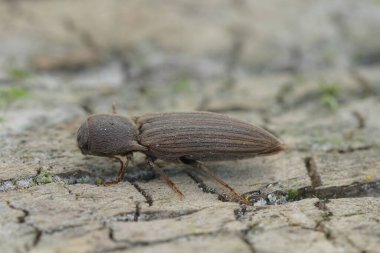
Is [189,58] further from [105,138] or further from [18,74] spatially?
[105,138]

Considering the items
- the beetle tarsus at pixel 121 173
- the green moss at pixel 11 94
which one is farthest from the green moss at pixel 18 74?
the beetle tarsus at pixel 121 173

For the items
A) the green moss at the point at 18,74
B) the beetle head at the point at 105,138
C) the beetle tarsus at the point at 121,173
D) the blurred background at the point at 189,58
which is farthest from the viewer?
the green moss at the point at 18,74

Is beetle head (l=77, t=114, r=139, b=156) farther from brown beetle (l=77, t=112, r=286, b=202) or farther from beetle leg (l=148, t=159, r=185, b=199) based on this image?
beetle leg (l=148, t=159, r=185, b=199)

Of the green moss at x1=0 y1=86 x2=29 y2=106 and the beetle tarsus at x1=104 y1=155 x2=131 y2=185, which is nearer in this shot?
the beetle tarsus at x1=104 y1=155 x2=131 y2=185

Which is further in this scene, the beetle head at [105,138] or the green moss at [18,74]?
the green moss at [18,74]

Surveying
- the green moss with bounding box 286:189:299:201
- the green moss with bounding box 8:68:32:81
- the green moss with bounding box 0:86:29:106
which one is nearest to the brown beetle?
the green moss with bounding box 286:189:299:201

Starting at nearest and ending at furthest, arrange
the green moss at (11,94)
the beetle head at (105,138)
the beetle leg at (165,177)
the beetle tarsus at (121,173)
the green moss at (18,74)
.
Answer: the beetle leg at (165,177), the beetle tarsus at (121,173), the beetle head at (105,138), the green moss at (11,94), the green moss at (18,74)

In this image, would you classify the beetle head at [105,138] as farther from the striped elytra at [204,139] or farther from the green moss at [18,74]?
the green moss at [18,74]
